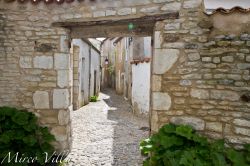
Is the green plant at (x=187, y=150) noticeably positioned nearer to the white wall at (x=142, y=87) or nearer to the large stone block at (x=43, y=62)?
the large stone block at (x=43, y=62)

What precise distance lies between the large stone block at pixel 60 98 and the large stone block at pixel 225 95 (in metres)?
2.76

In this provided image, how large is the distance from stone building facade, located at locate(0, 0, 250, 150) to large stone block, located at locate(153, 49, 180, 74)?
2 cm

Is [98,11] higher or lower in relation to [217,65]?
higher

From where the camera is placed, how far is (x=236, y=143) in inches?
158

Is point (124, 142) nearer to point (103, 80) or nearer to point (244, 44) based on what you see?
point (244, 44)

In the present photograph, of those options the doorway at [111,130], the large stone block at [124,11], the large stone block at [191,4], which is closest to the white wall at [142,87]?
the doorway at [111,130]

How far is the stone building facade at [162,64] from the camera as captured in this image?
158 inches

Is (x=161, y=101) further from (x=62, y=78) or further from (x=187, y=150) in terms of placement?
(x=62, y=78)

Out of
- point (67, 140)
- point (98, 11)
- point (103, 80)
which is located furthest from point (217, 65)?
point (103, 80)

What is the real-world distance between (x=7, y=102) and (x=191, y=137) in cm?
357

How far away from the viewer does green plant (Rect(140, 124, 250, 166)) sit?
12.1 feet

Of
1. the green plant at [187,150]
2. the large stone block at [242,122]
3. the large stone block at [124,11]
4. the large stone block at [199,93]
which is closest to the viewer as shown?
the green plant at [187,150]

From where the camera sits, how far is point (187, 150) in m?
3.86

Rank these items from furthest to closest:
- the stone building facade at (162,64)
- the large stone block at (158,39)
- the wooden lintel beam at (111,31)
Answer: the wooden lintel beam at (111,31)
the large stone block at (158,39)
the stone building facade at (162,64)
